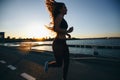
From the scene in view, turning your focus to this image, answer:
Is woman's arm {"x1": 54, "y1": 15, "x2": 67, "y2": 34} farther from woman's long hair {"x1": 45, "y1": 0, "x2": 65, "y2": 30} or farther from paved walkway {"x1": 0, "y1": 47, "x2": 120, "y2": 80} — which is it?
paved walkway {"x1": 0, "y1": 47, "x2": 120, "y2": 80}

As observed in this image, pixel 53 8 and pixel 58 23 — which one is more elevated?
pixel 53 8

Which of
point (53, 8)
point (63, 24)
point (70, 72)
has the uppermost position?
point (53, 8)

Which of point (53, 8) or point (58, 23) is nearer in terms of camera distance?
point (58, 23)

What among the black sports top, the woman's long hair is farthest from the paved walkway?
the woman's long hair

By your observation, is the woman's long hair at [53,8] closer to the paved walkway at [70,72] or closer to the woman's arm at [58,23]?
the woman's arm at [58,23]

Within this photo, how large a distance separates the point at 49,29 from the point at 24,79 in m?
2.34

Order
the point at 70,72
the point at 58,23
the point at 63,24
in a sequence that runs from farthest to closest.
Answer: the point at 70,72 → the point at 63,24 → the point at 58,23

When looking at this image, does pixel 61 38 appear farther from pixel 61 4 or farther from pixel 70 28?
pixel 61 4

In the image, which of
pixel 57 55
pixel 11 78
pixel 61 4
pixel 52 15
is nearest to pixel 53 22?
pixel 52 15

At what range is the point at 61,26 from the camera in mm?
5035

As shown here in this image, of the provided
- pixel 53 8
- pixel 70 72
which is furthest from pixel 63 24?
pixel 70 72

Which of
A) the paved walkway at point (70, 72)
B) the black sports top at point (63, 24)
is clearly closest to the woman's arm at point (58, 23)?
the black sports top at point (63, 24)

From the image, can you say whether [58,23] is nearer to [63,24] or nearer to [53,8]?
[63,24]

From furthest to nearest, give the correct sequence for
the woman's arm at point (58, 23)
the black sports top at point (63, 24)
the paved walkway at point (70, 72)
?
the paved walkway at point (70, 72)
the black sports top at point (63, 24)
the woman's arm at point (58, 23)
